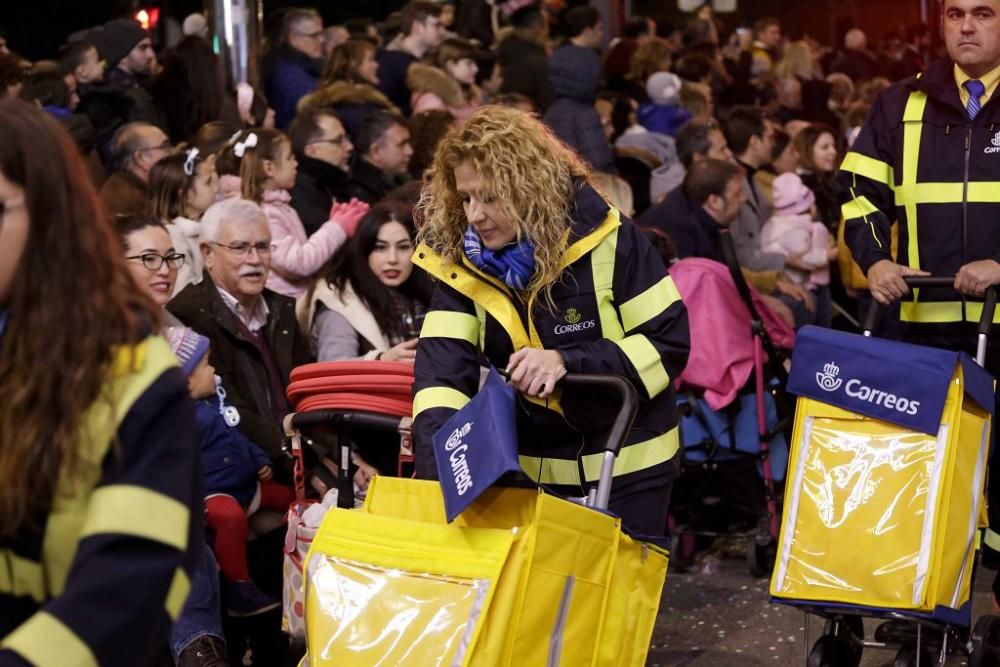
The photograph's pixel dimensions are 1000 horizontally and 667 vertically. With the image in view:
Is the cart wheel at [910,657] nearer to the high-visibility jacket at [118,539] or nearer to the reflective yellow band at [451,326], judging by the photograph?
the reflective yellow band at [451,326]

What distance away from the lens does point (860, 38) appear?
68.2 ft

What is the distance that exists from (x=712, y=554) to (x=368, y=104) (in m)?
3.61

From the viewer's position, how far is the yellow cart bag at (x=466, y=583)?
3490mm

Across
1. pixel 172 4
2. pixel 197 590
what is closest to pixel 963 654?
pixel 197 590

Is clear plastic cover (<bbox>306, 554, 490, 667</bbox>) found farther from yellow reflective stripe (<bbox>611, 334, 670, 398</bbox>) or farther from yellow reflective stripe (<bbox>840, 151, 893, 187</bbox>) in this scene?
yellow reflective stripe (<bbox>840, 151, 893, 187</bbox>)

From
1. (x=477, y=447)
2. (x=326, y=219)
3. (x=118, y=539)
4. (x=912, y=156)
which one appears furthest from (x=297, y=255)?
(x=118, y=539)

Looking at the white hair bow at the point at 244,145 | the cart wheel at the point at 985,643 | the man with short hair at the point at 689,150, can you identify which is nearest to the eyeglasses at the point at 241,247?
the white hair bow at the point at 244,145

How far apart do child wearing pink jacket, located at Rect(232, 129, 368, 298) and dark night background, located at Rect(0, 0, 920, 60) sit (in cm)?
742

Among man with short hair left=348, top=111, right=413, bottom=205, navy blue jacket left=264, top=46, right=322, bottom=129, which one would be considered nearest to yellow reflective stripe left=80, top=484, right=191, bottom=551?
man with short hair left=348, top=111, right=413, bottom=205

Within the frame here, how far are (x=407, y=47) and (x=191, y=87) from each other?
2784mm

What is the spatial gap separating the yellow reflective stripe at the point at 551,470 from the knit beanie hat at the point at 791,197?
563 centimetres

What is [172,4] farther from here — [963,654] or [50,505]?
[50,505]

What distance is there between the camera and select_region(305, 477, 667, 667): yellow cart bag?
3.49 meters

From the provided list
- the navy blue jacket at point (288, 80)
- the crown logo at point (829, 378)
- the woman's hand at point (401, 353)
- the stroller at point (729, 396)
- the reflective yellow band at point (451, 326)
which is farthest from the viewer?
the navy blue jacket at point (288, 80)
